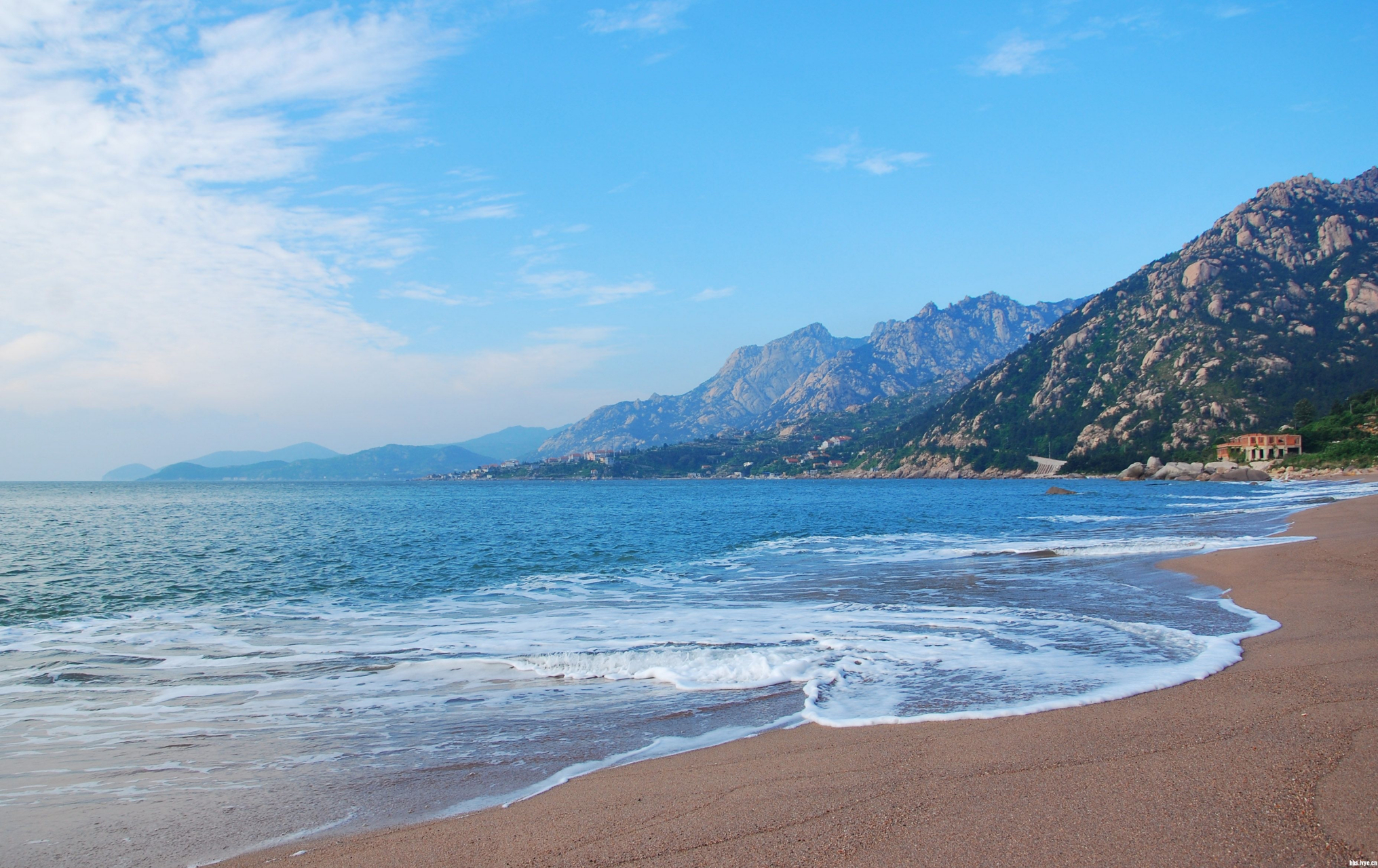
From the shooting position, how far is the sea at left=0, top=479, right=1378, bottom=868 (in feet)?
23.5

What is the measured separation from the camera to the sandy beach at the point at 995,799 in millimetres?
4906

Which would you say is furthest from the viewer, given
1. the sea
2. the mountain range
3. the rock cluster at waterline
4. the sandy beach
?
the mountain range

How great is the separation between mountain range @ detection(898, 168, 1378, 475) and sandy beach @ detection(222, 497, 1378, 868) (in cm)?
14223

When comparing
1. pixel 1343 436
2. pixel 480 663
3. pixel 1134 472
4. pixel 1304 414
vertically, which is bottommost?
pixel 1134 472

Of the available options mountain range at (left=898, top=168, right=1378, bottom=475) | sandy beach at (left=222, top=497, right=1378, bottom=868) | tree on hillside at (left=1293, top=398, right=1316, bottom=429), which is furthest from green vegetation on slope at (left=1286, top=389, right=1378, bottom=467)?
sandy beach at (left=222, top=497, right=1378, bottom=868)

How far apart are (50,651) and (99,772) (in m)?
9.48

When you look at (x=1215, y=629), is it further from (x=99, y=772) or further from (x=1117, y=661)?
(x=99, y=772)

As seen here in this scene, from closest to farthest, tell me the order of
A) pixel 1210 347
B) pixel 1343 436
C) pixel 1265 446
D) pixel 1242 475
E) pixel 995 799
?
pixel 995 799 < pixel 1343 436 < pixel 1242 475 < pixel 1265 446 < pixel 1210 347

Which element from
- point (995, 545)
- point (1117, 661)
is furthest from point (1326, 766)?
point (995, 545)

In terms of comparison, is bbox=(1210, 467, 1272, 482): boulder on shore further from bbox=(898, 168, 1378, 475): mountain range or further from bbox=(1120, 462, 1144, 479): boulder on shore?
bbox=(898, 168, 1378, 475): mountain range

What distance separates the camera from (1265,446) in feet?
331

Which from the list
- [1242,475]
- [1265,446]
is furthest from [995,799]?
[1265,446]

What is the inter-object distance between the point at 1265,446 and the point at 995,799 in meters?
125

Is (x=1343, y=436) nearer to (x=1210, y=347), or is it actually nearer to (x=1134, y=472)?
(x=1134, y=472)
